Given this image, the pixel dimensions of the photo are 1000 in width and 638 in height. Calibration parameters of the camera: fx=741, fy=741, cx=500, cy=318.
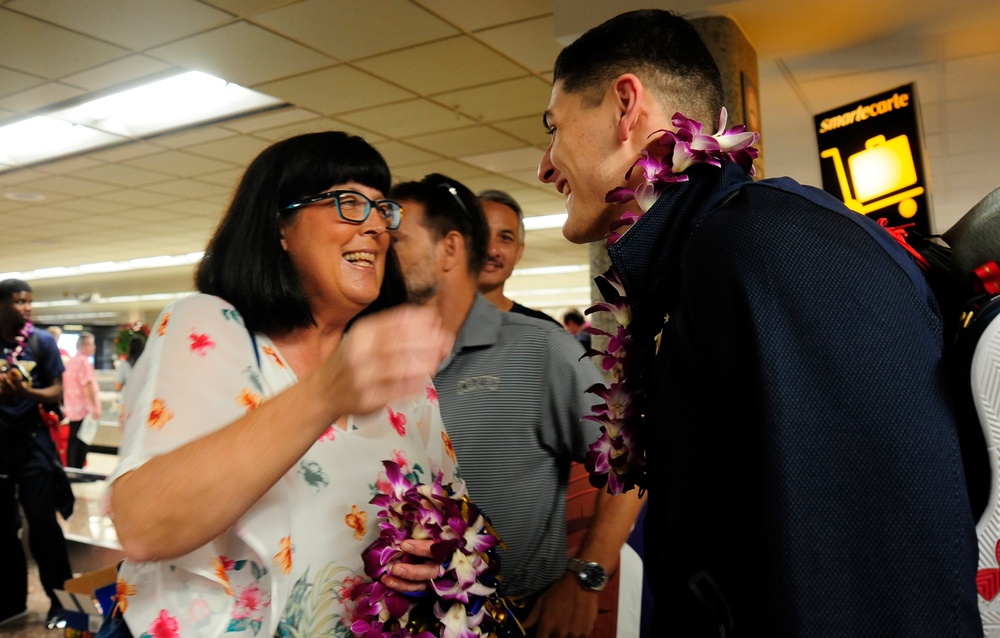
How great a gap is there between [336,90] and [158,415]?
4901mm

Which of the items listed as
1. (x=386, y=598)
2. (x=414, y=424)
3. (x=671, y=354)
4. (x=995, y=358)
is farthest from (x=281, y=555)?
(x=995, y=358)

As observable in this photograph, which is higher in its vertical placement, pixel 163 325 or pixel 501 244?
pixel 501 244

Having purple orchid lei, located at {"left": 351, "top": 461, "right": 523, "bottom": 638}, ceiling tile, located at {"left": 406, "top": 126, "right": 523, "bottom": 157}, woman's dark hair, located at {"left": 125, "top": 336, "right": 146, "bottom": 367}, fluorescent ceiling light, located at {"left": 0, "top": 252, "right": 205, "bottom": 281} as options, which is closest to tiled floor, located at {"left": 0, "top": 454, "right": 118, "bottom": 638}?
woman's dark hair, located at {"left": 125, "top": 336, "right": 146, "bottom": 367}

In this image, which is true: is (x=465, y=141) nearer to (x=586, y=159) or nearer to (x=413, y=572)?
(x=586, y=159)

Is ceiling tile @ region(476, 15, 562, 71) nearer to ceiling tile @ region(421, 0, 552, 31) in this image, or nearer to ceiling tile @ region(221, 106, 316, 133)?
ceiling tile @ region(421, 0, 552, 31)

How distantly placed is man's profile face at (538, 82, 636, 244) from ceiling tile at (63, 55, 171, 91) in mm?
4714

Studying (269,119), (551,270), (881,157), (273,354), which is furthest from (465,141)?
(551,270)

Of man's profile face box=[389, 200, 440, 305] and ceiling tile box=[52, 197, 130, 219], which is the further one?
ceiling tile box=[52, 197, 130, 219]

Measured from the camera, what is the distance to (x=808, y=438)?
2.31ft

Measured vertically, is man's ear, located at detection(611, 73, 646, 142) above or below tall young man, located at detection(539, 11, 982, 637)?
above

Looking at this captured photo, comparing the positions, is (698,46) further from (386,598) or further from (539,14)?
(539,14)

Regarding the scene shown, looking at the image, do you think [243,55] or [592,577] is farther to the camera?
[243,55]

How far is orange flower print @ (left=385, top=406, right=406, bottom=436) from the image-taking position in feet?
5.07

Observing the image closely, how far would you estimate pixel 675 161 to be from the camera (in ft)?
3.34
